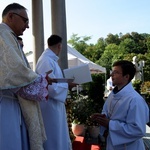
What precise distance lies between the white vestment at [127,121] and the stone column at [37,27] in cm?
661

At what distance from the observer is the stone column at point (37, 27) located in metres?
9.19

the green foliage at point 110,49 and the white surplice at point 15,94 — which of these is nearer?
the white surplice at point 15,94

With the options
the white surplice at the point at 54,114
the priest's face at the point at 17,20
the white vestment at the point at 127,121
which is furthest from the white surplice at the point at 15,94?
the white surplice at the point at 54,114

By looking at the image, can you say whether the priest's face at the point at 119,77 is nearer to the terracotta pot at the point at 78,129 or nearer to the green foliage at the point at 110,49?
the terracotta pot at the point at 78,129

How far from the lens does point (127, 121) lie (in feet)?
8.88

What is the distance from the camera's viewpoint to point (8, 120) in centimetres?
229

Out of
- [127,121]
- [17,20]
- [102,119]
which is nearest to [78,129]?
[102,119]

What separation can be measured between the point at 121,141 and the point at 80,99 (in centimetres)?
425

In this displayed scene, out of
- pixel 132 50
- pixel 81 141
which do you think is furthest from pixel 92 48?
pixel 81 141

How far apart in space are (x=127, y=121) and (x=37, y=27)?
7.03 meters

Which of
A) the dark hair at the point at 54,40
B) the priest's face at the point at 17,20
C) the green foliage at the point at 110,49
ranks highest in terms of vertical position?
the priest's face at the point at 17,20

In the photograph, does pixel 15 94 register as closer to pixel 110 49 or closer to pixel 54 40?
pixel 54 40

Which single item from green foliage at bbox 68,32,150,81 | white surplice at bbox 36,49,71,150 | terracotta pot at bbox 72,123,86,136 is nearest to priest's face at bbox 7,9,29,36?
white surplice at bbox 36,49,71,150

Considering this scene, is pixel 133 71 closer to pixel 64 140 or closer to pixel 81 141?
pixel 64 140
